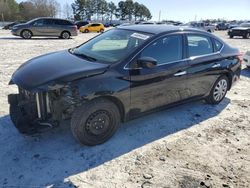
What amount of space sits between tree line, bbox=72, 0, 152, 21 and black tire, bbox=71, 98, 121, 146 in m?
Result: 81.8

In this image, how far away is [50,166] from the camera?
11.1 feet

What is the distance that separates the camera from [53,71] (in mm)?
3635

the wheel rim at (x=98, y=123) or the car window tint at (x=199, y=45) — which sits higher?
the car window tint at (x=199, y=45)

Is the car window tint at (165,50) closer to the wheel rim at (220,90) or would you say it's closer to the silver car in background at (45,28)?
the wheel rim at (220,90)

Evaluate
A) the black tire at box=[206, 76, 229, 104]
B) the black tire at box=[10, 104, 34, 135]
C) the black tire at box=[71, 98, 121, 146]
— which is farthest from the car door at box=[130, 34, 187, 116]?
the black tire at box=[10, 104, 34, 135]

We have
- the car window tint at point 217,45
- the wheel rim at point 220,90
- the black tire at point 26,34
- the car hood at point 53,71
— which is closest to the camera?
the car hood at point 53,71

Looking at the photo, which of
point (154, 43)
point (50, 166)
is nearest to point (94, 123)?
point (50, 166)

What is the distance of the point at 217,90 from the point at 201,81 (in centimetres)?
71

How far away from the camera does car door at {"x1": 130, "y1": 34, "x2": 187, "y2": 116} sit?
4.02 metres

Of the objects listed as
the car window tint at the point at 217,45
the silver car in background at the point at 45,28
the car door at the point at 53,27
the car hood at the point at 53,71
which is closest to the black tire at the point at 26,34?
the silver car in background at the point at 45,28

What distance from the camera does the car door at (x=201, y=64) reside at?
478cm

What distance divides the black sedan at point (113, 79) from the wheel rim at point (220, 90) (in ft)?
0.90

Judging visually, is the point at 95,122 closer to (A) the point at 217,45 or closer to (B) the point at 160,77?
(B) the point at 160,77

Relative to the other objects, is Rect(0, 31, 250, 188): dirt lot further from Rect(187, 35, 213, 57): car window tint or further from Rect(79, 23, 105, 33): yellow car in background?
Rect(79, 23, 105, 33): yellow car in background
